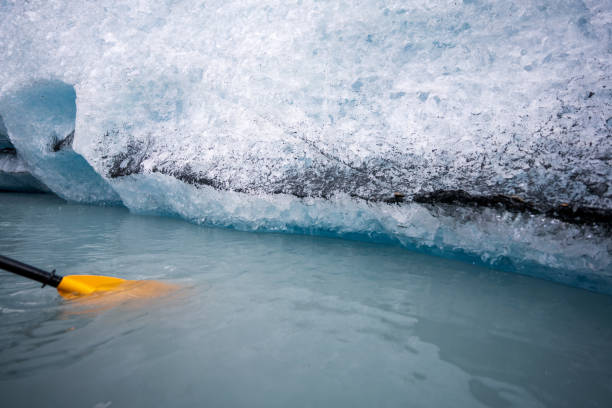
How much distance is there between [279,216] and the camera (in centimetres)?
352

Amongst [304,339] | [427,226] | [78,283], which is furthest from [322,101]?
[78,283]

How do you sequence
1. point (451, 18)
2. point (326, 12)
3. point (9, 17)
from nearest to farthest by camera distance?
point (451, 18), point (326, 12), point (9, 17)

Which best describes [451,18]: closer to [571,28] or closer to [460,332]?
[571,28]

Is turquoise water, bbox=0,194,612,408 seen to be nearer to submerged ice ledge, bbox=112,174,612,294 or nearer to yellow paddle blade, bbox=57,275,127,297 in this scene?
yellow paddle blade, bbox=57,275,127,297

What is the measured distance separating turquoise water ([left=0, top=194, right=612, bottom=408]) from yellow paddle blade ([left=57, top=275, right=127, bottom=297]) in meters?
0.07

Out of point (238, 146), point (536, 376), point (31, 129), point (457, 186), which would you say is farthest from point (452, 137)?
point (31, 129)

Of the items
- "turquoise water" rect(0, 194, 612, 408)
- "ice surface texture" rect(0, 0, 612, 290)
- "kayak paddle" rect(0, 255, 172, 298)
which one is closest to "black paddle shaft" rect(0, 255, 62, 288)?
"kayak paddle" rect(0, 255, 172, 298)

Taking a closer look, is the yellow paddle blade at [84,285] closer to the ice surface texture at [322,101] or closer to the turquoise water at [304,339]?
the turquoise water at [304,339]

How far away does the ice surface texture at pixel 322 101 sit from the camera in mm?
2182

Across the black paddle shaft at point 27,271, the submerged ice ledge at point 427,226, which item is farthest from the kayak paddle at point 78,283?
the submerged ice ledge at point 427,226

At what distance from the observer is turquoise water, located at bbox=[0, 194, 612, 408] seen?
1.01m

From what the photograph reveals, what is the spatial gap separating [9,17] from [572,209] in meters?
7.87

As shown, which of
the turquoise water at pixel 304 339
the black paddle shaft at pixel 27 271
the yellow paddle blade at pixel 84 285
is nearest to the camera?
the turquoise water at pixel 304 339

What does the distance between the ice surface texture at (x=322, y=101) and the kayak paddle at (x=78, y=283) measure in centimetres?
175
